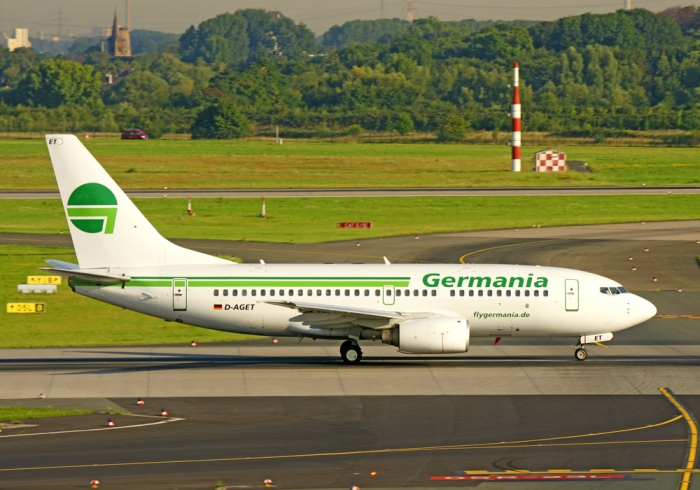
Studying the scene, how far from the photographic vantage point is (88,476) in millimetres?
25125

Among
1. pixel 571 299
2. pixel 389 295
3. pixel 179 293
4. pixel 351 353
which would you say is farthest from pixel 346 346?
pixel 571 299

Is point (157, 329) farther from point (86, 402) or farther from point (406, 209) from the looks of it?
point (406, 209)

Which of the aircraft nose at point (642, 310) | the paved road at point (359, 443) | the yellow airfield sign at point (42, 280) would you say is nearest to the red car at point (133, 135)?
the yellow airfield sign at point (42, 280)

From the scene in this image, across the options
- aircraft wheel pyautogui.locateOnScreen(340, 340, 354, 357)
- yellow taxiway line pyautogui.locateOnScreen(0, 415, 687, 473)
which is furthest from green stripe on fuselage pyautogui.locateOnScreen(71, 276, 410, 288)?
yellow taxiway line pyautogui.locateOnScreen(0, 415, 687, 473)

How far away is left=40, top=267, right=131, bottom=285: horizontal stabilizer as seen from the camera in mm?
36469

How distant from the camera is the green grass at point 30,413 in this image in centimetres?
3069

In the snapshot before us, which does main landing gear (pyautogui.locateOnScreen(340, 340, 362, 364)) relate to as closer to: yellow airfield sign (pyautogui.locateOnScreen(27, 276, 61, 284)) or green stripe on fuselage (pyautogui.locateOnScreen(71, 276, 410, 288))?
green stripe on fuselage (pyautogui.locateOnScreen(71, 276, 410, 288))

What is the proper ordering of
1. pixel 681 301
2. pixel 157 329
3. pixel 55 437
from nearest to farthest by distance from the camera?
pixel 55 437 < pixel 157 329 < pixel 681 301

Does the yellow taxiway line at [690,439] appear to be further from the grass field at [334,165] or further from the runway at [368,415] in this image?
the grass field at [334,165]

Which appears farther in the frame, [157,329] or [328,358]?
[157,329]

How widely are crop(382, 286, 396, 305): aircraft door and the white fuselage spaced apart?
4 cm

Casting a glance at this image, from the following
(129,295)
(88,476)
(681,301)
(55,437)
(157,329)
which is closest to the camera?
(88,476)

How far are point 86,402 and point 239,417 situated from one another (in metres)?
5.47

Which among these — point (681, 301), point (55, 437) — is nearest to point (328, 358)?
point (55, 437)
